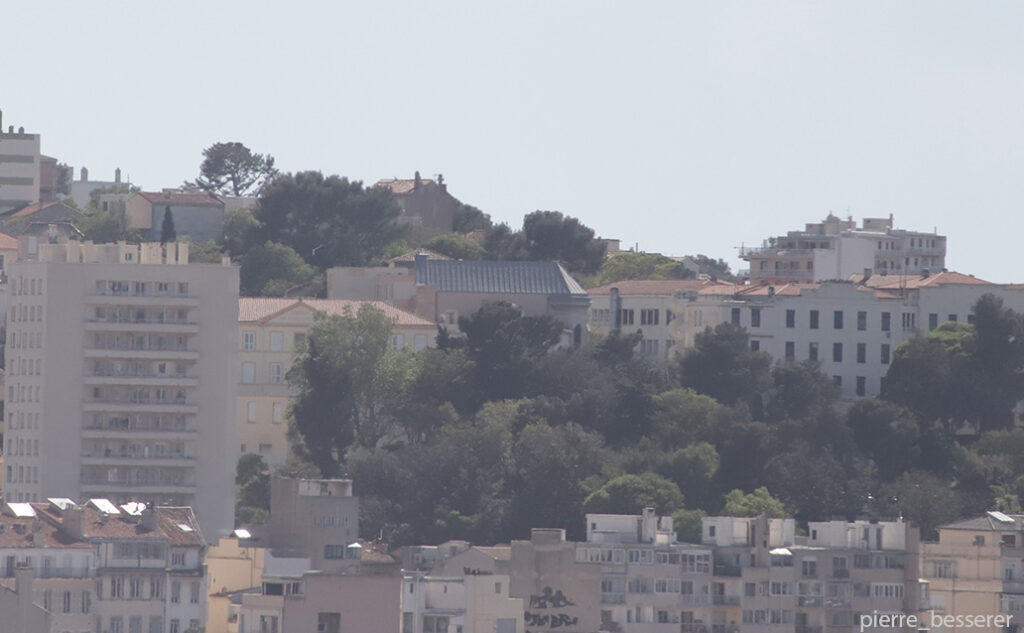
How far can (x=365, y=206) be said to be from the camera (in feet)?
462

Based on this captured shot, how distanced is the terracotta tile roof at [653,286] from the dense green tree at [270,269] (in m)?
12.6

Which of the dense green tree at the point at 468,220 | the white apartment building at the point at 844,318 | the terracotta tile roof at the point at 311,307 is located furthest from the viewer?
the dense green tree at the point at 468,220

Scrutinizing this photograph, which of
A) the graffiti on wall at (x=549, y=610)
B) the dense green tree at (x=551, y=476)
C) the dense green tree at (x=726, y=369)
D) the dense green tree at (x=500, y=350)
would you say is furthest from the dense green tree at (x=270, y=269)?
the graffiti on wall at (x=549, y=610)

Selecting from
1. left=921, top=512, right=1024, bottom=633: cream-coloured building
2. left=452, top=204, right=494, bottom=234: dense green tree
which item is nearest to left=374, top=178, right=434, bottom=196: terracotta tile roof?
left=452, top=204, right=494, bottom=234: dense green tree

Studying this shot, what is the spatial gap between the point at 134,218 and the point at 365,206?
11.3 meters

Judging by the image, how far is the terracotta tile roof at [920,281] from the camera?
126 metres

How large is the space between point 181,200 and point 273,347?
Answer: 29.8 metres

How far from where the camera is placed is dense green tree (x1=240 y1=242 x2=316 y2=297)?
13525 cm

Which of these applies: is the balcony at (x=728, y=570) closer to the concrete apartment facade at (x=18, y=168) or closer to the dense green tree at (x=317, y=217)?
the dense green tree at (x=317, y=217)

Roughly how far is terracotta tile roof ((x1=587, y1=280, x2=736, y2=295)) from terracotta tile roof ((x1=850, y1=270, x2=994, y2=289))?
236 inches

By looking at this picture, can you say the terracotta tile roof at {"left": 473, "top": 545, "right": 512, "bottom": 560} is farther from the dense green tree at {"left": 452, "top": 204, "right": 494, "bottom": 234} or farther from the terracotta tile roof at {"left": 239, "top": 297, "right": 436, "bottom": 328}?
the dense green tree at {"left": 452, "top": 204, "right": 494, "bottom": 234}

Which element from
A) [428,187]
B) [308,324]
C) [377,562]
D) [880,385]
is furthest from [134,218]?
[377,562]

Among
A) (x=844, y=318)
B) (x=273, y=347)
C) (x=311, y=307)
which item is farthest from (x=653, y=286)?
(x=273, y=347)

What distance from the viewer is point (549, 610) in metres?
85.2
